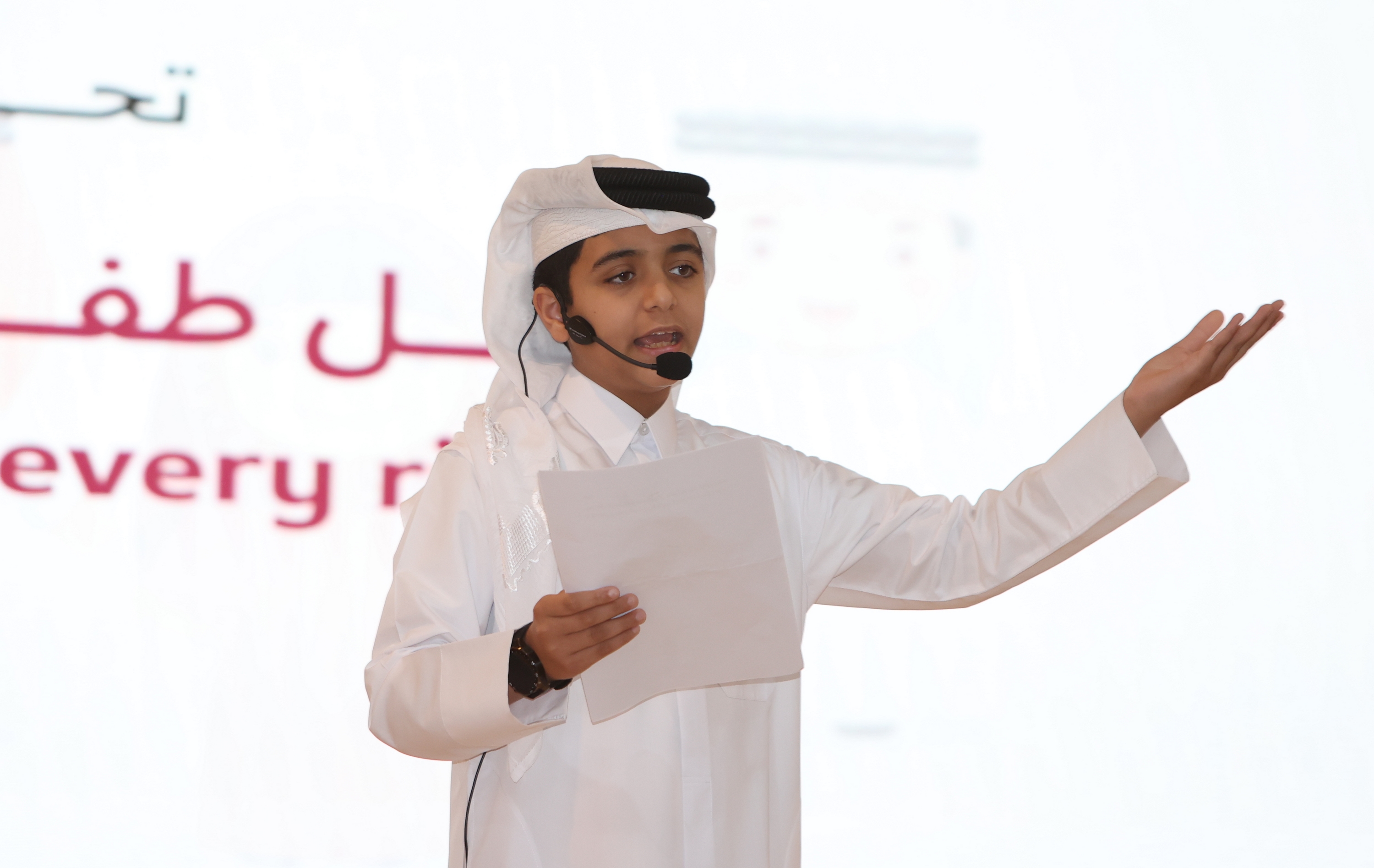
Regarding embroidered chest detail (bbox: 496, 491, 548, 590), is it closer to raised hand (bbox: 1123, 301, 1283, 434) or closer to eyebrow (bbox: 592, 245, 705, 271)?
eyebrow (bbox: 592, 245, 705, 271)

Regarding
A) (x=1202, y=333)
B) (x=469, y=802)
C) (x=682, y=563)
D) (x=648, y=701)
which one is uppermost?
(x=1202, y=333)

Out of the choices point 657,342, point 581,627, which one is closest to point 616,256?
point 657,342

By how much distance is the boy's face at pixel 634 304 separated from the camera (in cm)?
139

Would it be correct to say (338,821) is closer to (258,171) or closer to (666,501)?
(258,171)

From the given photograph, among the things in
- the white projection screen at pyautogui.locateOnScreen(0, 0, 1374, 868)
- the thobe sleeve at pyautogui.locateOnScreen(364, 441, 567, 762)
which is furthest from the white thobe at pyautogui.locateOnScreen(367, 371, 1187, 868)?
the white projection screen at pyautogui.locateOnScreen(0, 0, 1374, 868)

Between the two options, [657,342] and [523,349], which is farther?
[523,349]

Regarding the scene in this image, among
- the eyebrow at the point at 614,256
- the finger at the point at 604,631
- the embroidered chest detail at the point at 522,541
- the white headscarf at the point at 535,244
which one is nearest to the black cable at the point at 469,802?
the embroidered chest detail at the point at 522,541

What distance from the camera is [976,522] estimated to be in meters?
1.46

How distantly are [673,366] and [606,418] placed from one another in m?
0.14

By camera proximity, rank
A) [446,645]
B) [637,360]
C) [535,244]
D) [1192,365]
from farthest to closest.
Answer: [535,244] → [637,360] → [1192,365] → [446,645]

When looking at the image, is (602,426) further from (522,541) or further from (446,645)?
(446,645)

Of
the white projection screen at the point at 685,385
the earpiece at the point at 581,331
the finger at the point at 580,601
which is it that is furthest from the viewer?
the white projection screen at the point at 685,385

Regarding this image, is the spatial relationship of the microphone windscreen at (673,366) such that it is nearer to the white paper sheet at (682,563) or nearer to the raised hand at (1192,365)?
the white paper sheet at (682,563)

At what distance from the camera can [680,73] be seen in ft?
9.41
